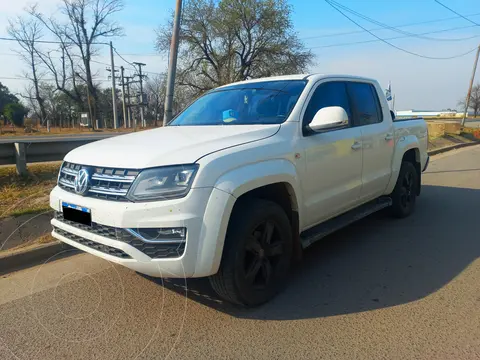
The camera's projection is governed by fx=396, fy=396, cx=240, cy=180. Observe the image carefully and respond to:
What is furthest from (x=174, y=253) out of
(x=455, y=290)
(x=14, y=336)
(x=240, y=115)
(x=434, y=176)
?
(x=434, y=176)

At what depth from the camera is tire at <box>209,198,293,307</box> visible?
9.46 ft

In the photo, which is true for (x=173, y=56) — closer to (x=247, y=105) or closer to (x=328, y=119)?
(x=247, y=105)

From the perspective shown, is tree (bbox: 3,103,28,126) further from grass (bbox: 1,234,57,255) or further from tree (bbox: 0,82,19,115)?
grass (bbox: 1,234,57,255)

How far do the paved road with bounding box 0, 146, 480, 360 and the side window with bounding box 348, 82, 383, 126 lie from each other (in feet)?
4.94

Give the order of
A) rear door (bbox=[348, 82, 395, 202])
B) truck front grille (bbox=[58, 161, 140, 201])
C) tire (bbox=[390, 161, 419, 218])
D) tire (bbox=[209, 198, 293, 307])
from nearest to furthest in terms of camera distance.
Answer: truck front grille (bbox=[58, 161, 140, 201]) → tire (bbox=[209, 198, 293, 307]) → rear door (bbox=[348, 82, 395, 202]) → tire (bbox=[390, 161, 419, 218])

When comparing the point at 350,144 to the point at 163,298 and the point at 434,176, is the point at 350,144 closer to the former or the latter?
the point at 163,298

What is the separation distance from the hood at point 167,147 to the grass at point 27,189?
2.54 metres

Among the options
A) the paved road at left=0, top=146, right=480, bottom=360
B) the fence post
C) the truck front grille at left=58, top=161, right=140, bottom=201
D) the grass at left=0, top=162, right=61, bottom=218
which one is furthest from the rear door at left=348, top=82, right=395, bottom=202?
the fence post

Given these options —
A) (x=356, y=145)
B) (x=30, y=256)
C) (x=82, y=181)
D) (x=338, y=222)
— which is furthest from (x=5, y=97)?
(x=338, y=222)

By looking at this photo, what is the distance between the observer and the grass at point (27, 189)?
536cm

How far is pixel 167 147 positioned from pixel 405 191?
13.2 feet

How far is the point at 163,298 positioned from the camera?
11.1ft

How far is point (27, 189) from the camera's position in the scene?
657 cm

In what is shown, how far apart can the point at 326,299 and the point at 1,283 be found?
119 inches
